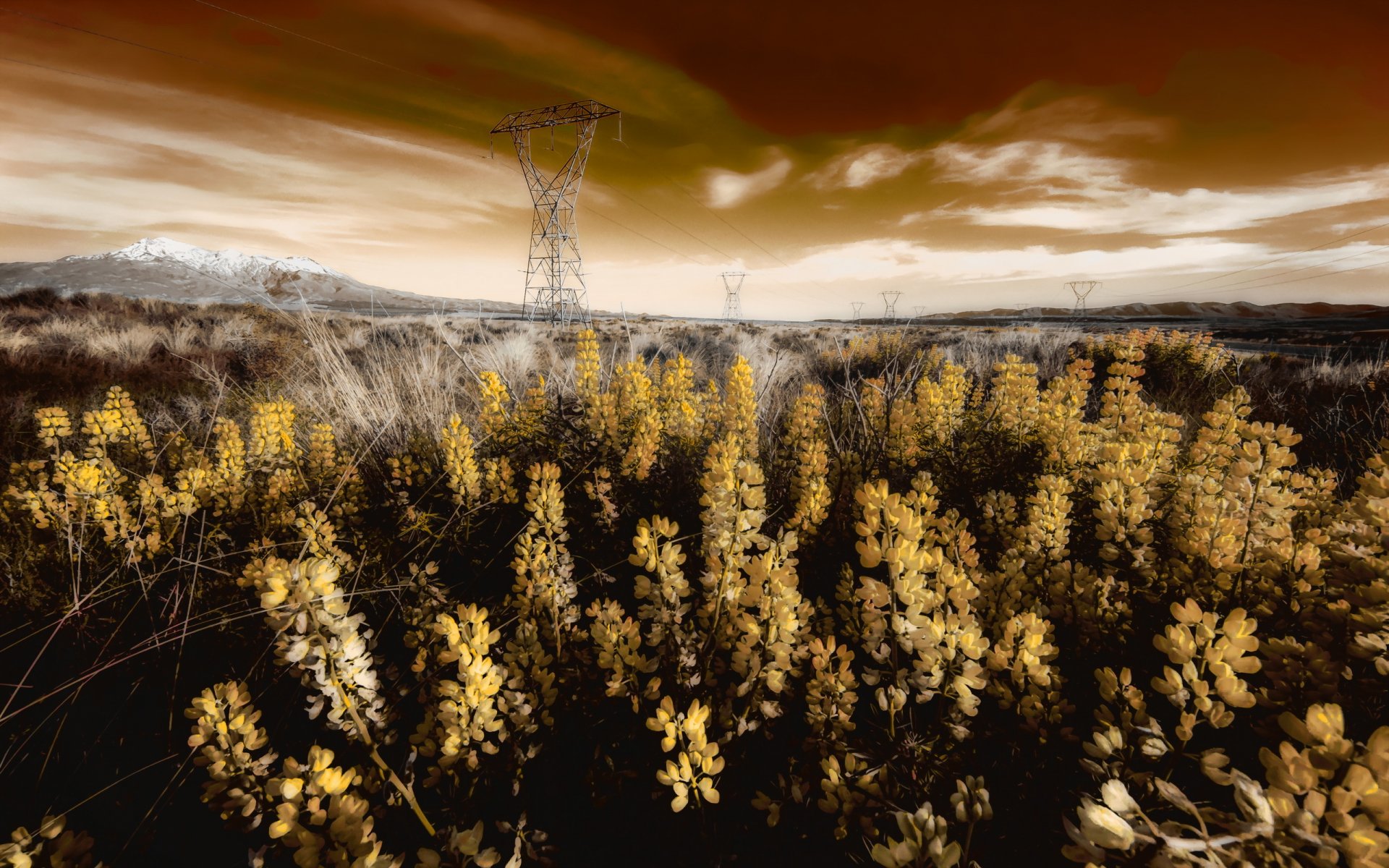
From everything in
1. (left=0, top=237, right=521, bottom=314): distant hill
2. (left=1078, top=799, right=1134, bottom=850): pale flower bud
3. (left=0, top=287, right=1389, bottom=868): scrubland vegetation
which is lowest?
(left=0, top=287, right=1389, bottom=868): scrubland vegetation

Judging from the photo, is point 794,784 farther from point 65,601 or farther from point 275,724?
point 65,601

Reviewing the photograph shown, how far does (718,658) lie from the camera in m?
1.36

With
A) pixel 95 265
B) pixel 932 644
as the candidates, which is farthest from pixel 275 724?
pixel 95 265

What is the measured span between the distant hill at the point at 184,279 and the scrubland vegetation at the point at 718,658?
2.05 m

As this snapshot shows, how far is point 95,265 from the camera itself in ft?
186

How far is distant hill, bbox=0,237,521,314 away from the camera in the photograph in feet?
14.5

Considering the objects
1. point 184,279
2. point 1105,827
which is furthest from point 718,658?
point 184,279

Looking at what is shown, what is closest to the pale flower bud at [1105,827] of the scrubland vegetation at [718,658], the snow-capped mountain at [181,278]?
the scrubland vegetation at [718,658]

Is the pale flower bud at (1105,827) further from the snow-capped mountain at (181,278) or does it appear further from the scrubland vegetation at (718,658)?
the snow-capped mountain at (181,278)

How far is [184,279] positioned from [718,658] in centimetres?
3256

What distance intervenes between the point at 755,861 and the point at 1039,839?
0.54m

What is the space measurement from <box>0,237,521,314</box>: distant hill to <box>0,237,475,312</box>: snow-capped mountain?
1 centimetres

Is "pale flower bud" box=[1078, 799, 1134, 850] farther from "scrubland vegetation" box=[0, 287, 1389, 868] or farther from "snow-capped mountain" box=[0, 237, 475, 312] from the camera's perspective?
"snow-capped mountain" box=[0, 237, 475, 312]

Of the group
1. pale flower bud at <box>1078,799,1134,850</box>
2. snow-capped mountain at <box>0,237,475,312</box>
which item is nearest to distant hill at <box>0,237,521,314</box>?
snow-capped mountain at <box>0,237,475,312</box>
